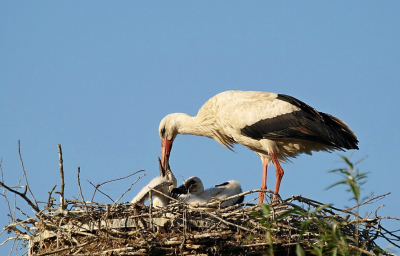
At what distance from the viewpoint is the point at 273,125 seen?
8672 mm

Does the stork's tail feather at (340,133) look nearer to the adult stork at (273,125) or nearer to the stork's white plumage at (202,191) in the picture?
the adult stork at (273,125)

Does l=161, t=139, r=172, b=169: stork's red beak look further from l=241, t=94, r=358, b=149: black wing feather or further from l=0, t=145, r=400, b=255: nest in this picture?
l=0, t=145, r=400, b=255: nest

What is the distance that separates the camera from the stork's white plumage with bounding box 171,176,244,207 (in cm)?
756

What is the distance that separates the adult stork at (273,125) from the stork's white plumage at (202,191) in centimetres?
73

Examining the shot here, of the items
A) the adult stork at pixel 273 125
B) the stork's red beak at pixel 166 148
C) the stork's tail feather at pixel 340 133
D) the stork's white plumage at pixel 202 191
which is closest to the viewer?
the stork's white plumage at pixel 202 191

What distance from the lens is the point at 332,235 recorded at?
3.92m

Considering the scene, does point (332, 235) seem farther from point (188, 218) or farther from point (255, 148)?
point (255, 148)

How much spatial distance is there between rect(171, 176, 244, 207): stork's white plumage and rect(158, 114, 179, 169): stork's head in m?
2.00

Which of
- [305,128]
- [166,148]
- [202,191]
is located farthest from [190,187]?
[166,148]

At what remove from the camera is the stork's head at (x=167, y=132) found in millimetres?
9758

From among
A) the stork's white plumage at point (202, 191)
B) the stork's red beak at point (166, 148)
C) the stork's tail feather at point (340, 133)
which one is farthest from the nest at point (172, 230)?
the stork's red beak at point (166, 148)

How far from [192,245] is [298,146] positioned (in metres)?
3.64

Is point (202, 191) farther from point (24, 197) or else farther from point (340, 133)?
point (24, 197)

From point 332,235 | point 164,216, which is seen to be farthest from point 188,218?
point 332,235
